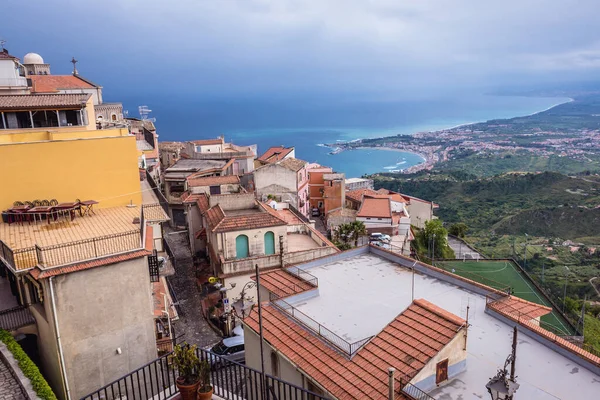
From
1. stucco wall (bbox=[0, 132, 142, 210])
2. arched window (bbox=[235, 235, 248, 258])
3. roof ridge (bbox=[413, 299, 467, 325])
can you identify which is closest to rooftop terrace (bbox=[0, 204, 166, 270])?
stucco wall (bbox=[0, 132, 142, 210])

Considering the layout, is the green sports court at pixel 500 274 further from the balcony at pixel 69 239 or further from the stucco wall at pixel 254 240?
the balcony at pixel 69 239

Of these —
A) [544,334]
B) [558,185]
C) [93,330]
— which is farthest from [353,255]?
[558,185]

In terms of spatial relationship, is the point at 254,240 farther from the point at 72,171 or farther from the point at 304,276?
the point at 72,171

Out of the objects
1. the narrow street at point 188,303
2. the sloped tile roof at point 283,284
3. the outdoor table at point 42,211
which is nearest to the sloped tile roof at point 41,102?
the outdoor table at point 42,211

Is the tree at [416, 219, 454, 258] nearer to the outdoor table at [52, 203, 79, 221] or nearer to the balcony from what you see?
the balcony

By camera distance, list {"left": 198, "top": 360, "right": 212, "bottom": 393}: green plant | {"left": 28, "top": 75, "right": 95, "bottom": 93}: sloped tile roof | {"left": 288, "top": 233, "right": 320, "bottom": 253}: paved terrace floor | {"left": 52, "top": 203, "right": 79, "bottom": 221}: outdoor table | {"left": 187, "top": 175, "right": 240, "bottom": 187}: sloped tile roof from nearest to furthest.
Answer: {"left": 198, "top": 360, "right": 212, "bottom": 393}: green plant < {"left": 52, "top": 203, "right": 79, "bottom": 221}: outdoor table < {"left": 288, "top": 233, "right": 320, "bottom": 253}: paved terrace floor < {"left": 187, "top": 175, "right": 240, "bottom": 187}: sloped tile roof < {"left": 28, "top": 75, "right": 95, "bottom": 93}: sloped tile roof

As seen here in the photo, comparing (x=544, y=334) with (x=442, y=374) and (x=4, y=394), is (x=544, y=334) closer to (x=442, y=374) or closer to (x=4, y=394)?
(x=442, y=374)
